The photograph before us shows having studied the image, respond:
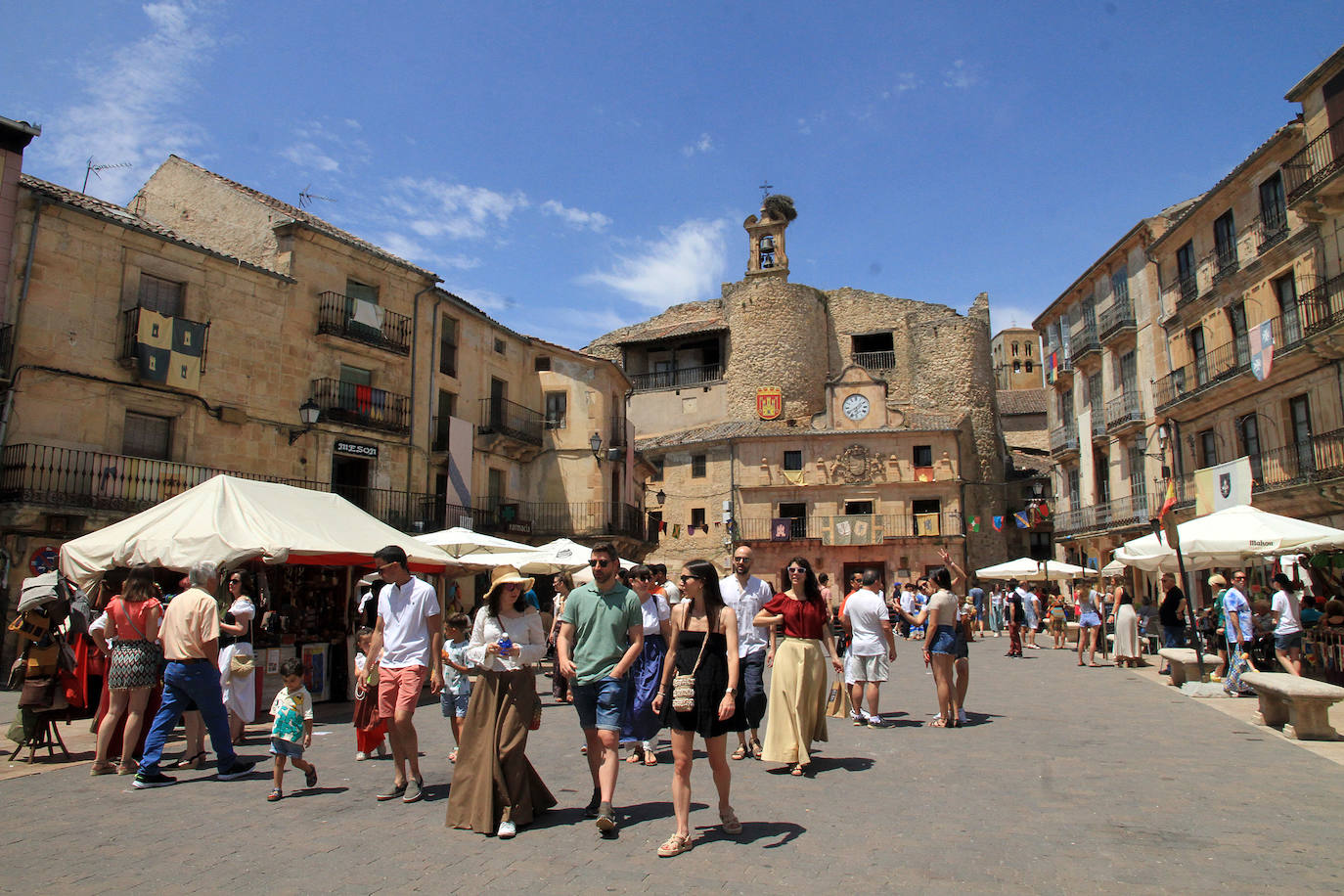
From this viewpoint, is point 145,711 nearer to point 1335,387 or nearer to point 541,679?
point 541,679

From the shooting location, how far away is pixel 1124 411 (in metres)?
30.2

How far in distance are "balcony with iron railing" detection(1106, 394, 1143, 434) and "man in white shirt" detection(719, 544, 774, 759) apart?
25549 mm

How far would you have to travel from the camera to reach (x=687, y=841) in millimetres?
4852

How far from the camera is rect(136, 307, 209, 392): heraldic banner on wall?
1834 centimetres

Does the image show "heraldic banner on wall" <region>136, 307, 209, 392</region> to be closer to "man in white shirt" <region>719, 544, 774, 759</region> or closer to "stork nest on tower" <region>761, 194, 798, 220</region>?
"man in white shirt" <region>719, 544, 774, 759</region>

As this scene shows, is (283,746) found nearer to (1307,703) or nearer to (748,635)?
(748,635)

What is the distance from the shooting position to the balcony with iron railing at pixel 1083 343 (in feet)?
106

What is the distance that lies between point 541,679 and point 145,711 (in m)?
8.91

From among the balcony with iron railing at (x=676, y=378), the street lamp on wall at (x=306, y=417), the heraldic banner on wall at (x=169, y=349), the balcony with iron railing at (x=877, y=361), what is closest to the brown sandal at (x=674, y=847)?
the street lamp on wall at (x=306, y=417)

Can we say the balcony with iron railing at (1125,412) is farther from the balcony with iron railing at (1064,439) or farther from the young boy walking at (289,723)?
the young boy walking at (289,723)

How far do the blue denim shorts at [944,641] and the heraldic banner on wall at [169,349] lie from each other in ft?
54.8

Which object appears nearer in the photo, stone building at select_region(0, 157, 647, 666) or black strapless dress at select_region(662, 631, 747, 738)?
black strapless dress at select_region(662, 631, 747, 738)

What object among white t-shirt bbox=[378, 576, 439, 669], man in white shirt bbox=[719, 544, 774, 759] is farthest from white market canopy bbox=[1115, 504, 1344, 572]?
white t-shirt bbox=[378, 576, 439, 669]

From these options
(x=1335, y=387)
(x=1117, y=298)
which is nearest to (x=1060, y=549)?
(x=1117, y=298)
